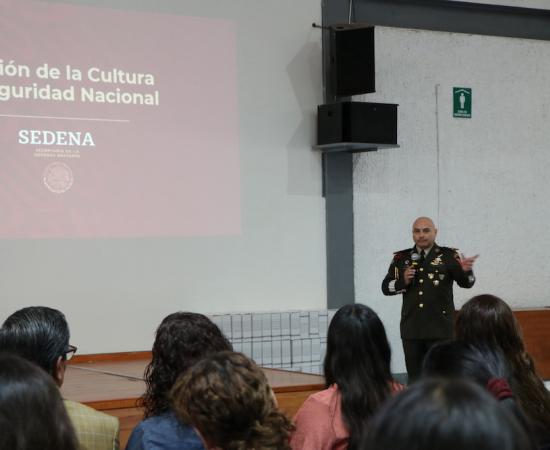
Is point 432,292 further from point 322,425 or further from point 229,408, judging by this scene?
point 229,408

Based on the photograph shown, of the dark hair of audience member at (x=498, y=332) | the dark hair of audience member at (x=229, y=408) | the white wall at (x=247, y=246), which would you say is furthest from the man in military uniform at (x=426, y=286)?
the dark hair of audience member at (x=229, y=408)

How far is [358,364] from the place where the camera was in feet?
7.55

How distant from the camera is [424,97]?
6816mm

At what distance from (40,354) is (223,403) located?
40.3 inches

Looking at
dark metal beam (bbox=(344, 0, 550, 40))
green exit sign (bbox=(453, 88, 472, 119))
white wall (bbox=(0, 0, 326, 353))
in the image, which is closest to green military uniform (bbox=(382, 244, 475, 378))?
white wall (bbox=(0, 0, 326, 353))

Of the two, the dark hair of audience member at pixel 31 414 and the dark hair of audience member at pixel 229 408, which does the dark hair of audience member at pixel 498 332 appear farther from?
the dark hair of audience member at pixel 31 414

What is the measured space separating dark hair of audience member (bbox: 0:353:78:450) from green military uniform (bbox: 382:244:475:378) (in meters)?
4.56

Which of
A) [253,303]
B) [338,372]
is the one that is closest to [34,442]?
[338,372]

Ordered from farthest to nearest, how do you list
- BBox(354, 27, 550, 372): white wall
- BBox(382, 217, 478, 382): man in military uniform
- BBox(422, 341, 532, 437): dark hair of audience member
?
BBox(354, 27, 550, 372): white wall
BBox(382, 217, 478, 382): man in military uniform
BBox(422, 341, 532, 437): dark hair of audience member

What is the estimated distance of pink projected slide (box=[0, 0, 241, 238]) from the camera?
5395 millimetres

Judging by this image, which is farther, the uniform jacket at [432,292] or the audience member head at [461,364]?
the uniform jacket at [432,292]

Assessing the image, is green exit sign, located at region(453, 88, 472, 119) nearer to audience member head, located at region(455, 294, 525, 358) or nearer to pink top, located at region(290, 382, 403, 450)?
audience member head, located at region(455, 294, 525, 358)

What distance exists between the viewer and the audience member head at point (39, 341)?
93.8 inches

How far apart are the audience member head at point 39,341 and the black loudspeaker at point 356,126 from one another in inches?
153
